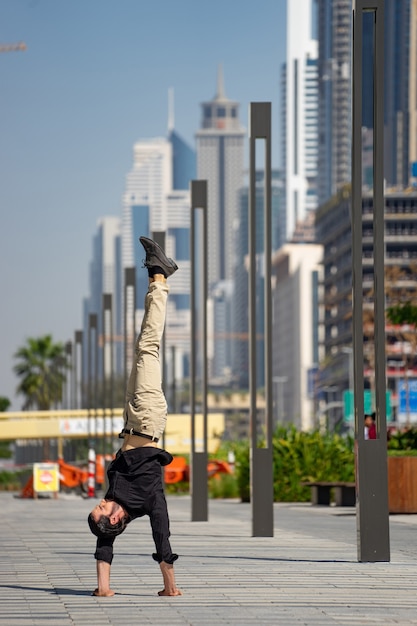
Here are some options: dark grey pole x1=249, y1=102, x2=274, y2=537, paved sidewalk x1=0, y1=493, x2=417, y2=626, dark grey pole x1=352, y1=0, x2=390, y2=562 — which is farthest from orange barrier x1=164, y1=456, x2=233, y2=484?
dark grey pole x1=352, y1=0, x2=390, y2=562

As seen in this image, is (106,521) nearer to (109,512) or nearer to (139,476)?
(109,512)

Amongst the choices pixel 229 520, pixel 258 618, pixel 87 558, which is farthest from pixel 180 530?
pixel 258 618

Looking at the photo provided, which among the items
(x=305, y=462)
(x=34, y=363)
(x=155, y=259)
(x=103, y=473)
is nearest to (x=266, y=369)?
(x=155, y=259)

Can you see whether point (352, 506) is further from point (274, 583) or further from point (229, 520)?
point (274, 583)

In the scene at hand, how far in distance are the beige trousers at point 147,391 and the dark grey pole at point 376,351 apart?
10.7 feet

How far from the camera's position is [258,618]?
32.0 ft

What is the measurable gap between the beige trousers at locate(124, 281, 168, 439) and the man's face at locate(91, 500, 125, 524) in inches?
20.9

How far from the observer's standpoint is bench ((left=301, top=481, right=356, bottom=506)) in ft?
102

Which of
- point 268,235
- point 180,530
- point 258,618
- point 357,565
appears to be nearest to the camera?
point 258,618

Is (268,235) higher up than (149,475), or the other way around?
(268,235)

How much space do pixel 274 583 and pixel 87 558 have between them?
12.3ft

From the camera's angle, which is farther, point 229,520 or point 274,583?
point 229,520

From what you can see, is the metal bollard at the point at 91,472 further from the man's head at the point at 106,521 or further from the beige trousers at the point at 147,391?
the man's head at the point at 106,521

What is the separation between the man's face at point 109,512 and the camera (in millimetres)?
11188
